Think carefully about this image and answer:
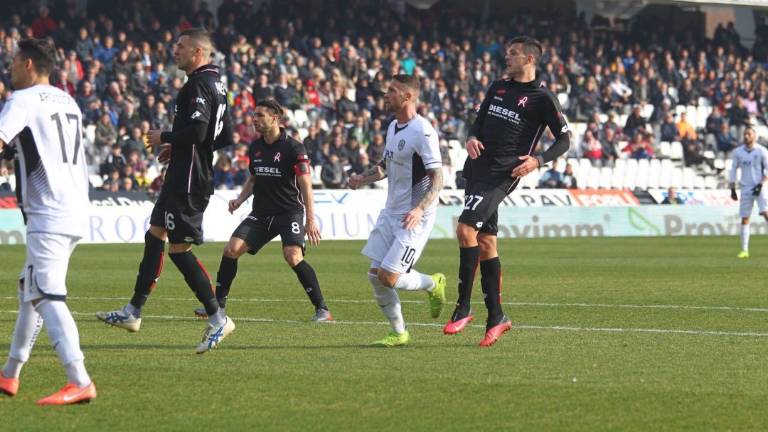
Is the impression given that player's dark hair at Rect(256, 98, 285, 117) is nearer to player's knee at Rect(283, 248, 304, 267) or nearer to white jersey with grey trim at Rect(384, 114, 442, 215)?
player's knee at Rect(283, 248, 304, 267)

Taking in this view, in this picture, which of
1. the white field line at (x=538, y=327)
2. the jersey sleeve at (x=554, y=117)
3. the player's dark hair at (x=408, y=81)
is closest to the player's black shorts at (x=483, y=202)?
the jersey sleeve at (x=554, y=117)

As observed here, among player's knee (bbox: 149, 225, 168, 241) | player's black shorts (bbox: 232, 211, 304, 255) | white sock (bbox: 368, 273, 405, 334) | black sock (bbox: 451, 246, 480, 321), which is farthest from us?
player's black shorts (bbox: 232, 211, 304, 255)

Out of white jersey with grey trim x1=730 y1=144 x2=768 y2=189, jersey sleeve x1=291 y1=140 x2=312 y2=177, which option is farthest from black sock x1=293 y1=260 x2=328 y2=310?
white jersey with grey trim x1=730 y1=144 x2=768 y2=189

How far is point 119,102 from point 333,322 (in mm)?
21002

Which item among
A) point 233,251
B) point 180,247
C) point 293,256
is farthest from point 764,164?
point 180,247

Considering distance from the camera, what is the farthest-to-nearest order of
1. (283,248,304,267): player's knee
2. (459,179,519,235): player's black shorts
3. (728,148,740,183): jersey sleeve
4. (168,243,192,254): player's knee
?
1. (728,148,740,183): jersey sleeve
2. (283,248,304,267): player's knee
3. (459,179,519,235): player's black shorts
4. (168,243,192,254): player's knee

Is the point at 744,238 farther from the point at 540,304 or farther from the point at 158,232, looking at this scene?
the point at 158,232

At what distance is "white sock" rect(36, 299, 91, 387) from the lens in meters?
7.46

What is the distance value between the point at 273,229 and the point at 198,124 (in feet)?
11.6

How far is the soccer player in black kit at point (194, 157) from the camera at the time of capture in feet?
33.3

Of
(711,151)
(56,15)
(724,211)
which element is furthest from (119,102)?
(711,151)

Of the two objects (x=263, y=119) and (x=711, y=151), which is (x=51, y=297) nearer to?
(x=263, y=119)

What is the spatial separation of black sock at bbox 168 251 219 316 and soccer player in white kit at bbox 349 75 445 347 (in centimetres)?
121

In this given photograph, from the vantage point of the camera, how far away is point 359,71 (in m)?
38.6
